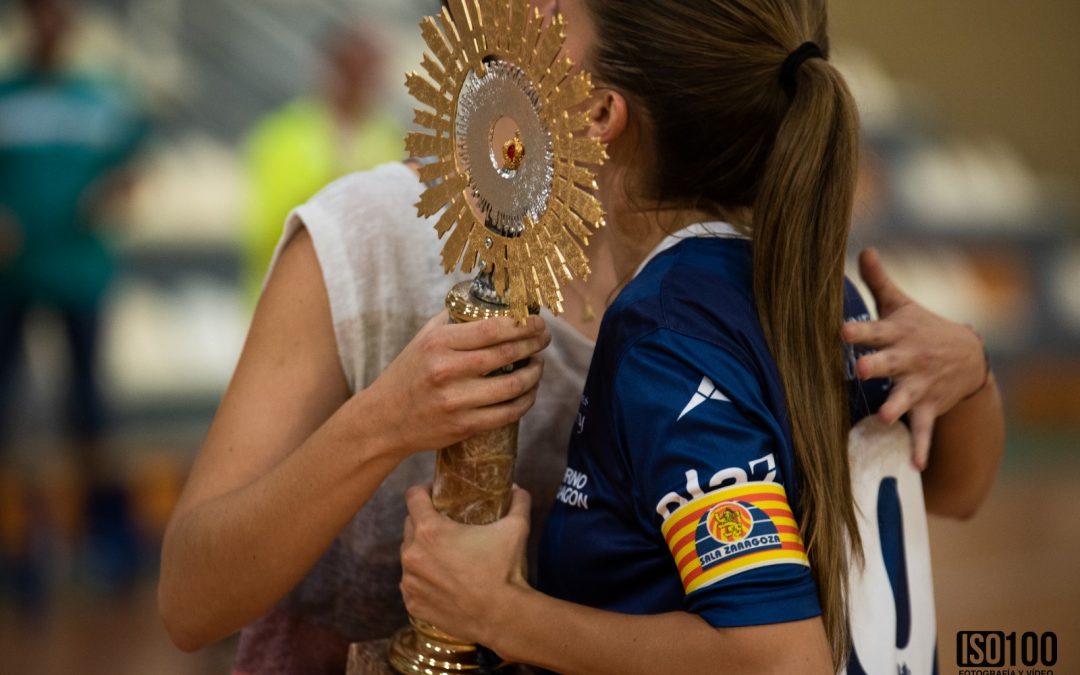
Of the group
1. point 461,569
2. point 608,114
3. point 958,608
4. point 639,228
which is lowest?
point 958,608

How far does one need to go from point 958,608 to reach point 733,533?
10.6 ft

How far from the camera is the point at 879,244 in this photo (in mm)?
6098

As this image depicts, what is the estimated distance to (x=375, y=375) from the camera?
148cm

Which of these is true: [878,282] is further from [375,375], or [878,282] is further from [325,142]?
[325,142]

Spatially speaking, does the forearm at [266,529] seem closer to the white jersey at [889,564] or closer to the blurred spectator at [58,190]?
the white jersey at [889,564]

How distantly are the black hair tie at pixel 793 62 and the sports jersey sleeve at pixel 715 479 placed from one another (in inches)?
12.3

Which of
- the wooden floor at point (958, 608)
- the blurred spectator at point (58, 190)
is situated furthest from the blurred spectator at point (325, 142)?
the wooden floor at point (958, 608)

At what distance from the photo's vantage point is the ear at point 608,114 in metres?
1.28

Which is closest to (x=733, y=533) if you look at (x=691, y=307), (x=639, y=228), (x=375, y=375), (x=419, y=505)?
(x=691, y=307)

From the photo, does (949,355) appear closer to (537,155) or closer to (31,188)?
(537,155)

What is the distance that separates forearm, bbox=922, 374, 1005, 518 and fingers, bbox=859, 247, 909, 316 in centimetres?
16

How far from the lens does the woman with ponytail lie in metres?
1.09

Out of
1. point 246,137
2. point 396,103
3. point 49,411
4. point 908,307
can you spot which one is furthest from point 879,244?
point 908,307

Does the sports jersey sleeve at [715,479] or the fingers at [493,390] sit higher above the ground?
the fingers at [493,390]
